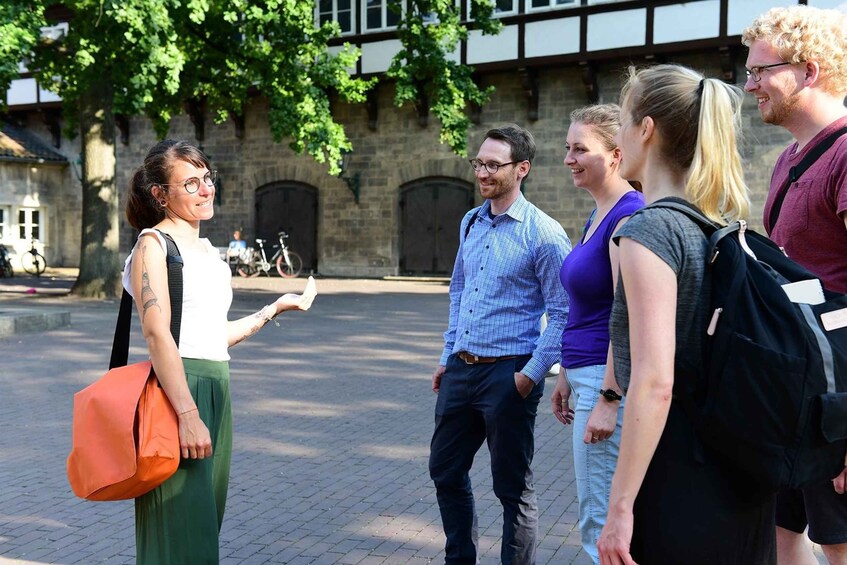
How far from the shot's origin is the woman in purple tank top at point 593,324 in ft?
9.23

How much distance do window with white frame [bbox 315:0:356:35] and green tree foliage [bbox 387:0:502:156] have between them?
179 inches

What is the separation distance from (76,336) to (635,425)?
11357 millimetres

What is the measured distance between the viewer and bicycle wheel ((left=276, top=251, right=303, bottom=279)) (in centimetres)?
2511

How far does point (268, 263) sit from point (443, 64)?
29.0 feet

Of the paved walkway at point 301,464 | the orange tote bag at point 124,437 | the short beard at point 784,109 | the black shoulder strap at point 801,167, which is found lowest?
the paved walkway at point 301,464

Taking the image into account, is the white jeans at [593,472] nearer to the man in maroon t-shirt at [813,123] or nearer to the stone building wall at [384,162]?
the man in maroon t-shirt at [813,123]

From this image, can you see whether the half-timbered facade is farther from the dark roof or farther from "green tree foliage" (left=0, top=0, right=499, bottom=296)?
"green tree foliage" (left=0, top=0, right=499, bottom=296)

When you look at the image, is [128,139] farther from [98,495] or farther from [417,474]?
[98,495]

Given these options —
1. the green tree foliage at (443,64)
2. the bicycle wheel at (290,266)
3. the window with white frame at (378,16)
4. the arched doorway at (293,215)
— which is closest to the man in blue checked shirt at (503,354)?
the green tree foliage at (443,64)

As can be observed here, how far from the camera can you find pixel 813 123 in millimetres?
2607

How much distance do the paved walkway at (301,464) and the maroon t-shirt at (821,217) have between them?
202 cm

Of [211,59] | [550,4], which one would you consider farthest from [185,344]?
[550,4]

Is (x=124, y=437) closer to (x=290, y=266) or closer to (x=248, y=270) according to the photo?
(x=290, y=266)

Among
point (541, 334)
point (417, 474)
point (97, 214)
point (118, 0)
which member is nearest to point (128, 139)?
point (97, 214)
